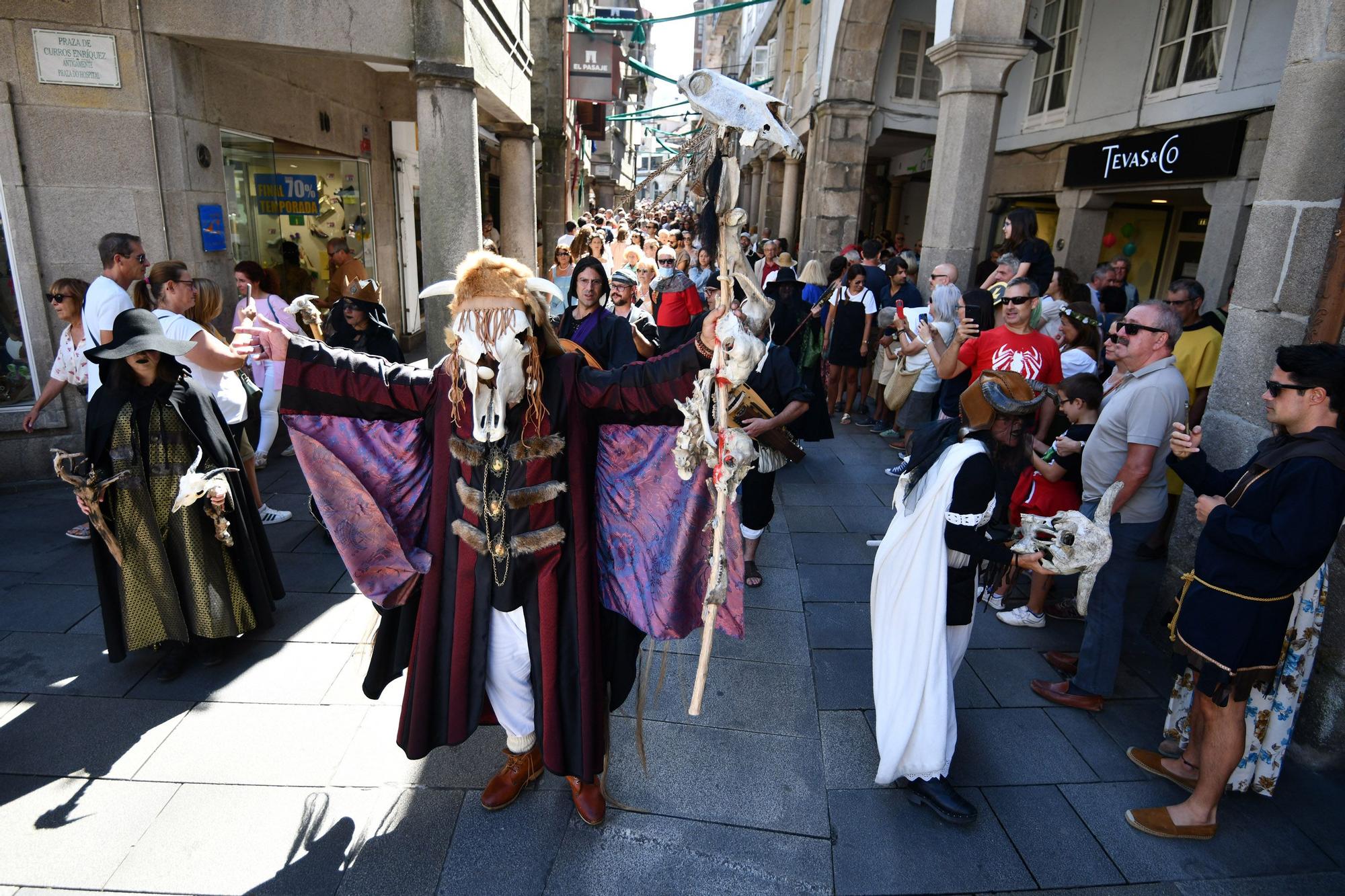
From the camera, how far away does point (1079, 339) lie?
5.49 m

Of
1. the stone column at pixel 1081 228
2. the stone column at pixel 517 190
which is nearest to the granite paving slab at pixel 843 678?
the stone column at pixel 517 190

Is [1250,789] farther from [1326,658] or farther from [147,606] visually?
[147,606]

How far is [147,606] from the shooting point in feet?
12.2

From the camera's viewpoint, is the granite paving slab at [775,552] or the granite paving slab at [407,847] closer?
the granite paving slab at [407,847]

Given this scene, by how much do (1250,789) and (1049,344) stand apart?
9.33ft

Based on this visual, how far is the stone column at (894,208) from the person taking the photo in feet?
65.9

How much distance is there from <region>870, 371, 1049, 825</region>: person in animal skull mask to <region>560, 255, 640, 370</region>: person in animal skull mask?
256 cm

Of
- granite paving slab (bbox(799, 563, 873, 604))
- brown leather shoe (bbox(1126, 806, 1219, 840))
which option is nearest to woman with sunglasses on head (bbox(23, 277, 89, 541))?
granite paving slab (bbox(799, 563, 873, 604))

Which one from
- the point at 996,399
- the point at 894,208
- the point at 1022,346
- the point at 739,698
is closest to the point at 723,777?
the point at 739,698

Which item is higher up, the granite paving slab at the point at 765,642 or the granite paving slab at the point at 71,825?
the granite paving slab at the point at 765,642

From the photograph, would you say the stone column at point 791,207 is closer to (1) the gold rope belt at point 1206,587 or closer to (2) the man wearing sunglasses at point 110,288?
(2) the man wearing sunglasses at point 110,288

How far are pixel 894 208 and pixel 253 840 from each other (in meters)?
20.7

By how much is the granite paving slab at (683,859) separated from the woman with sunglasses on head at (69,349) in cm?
455

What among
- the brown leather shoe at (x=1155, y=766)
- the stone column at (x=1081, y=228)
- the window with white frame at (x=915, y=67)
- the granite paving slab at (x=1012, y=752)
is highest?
the window with white frame at (x=915, y=67)
